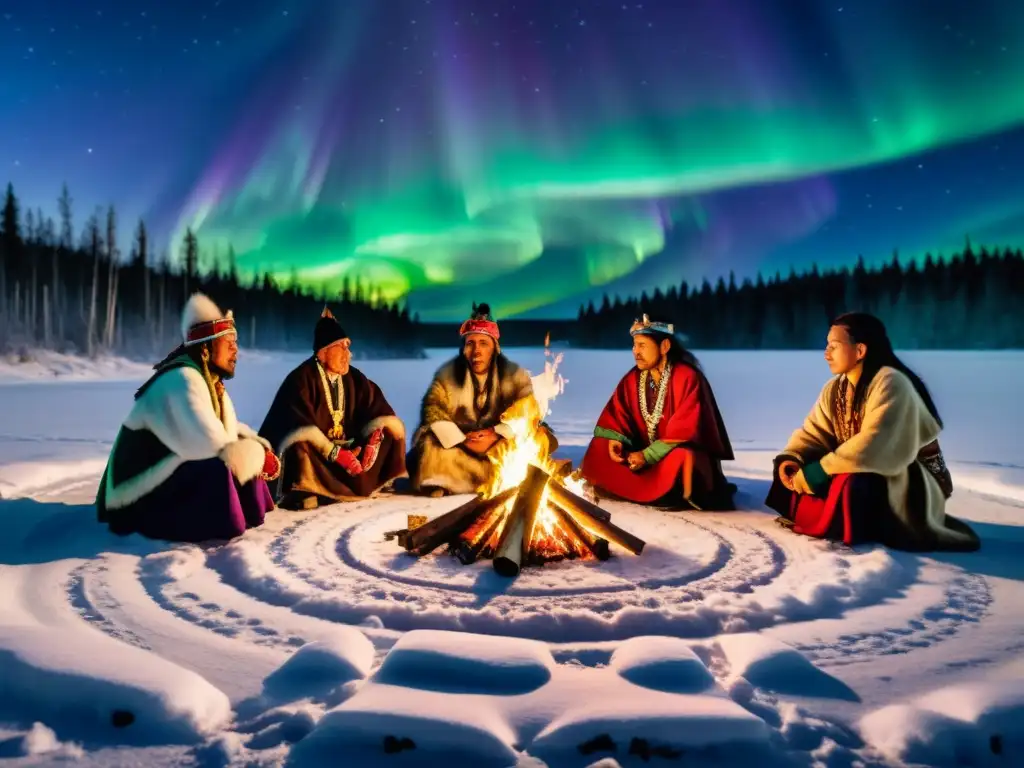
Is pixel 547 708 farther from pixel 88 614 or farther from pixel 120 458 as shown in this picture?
pixel 120 458

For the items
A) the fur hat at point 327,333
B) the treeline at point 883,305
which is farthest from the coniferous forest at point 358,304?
the fur hat at point 327,333

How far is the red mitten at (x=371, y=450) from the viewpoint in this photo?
6.77m

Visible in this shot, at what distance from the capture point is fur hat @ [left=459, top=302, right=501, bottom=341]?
7090mm

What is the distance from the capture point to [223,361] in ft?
17.8

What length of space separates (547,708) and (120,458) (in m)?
4.03

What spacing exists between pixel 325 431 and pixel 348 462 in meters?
0.41

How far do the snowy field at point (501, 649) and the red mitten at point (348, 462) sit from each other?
1.40 ft

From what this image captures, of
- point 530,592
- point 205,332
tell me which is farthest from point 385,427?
point 530,592

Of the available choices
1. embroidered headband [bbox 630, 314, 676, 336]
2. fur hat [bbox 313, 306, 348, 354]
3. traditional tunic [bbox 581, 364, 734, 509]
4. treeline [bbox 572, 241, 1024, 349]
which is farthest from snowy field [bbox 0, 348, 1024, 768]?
treeline [bbox 572, 241, 1024, 349]

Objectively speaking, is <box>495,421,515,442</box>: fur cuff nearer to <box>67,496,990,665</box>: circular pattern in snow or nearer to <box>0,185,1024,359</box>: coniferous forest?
<box>67,496,990,665</box>: circular pattern in snow

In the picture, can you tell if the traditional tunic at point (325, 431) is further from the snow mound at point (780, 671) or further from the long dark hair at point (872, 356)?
the snow mound at point (780, 671)

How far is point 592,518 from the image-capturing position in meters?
5.02

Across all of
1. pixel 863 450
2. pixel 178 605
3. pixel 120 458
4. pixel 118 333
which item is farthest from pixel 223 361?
pixel 118 333

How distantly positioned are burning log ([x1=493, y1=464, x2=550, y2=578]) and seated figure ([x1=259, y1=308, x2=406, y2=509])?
229 centimetres
